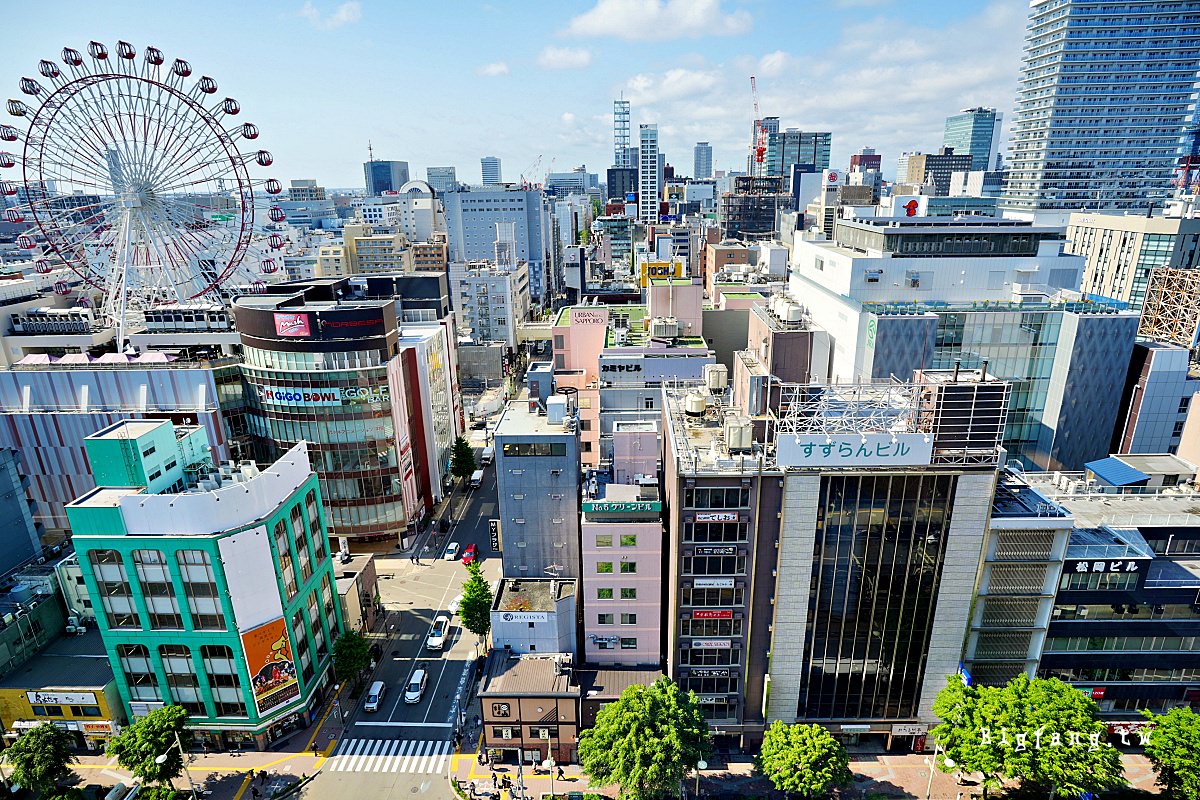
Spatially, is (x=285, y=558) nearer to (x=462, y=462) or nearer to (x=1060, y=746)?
(x=462, y=462)

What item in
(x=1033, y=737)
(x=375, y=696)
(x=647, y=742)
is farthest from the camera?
(x=375, y=696)

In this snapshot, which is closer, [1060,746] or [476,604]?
[1060,746]

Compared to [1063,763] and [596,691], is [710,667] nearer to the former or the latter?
[596,691]

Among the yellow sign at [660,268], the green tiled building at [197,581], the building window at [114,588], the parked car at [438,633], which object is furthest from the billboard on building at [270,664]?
the yellow sign at [660,268]

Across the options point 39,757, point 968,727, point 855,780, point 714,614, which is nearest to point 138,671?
point 39,757

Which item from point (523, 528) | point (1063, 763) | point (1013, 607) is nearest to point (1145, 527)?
point (1013, 607)

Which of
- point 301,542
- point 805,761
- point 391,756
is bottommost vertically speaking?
point 391,756

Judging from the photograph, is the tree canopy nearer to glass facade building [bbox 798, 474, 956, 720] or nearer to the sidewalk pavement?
the sidewalk pavement

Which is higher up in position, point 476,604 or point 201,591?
point 201,591
